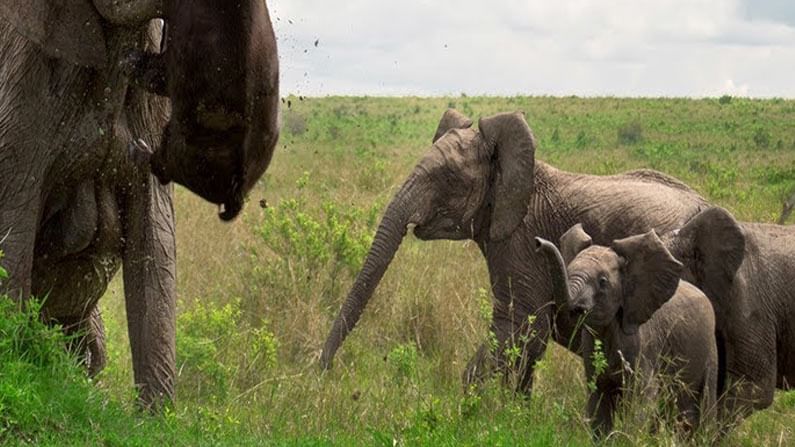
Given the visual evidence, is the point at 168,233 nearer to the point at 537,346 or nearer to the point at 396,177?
the point at 537,346

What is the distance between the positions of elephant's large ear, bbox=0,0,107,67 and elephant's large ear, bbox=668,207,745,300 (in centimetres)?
367

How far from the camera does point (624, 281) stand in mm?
7211

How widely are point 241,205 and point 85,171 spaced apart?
100cm

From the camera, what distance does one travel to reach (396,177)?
2067 cm

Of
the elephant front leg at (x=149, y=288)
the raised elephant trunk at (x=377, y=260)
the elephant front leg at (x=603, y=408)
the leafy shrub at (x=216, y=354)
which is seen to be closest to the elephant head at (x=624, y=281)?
the elephant front leg at (x=603, y=408)

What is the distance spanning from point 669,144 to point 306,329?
112 ft

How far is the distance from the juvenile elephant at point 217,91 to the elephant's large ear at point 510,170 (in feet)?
11.8

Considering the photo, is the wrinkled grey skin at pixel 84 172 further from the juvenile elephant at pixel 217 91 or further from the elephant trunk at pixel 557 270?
the elephant trunk at pixel 557 270

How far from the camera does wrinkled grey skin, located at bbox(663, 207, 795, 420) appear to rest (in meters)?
7.85

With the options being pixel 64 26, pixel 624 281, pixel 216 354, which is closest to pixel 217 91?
pixel 64 26

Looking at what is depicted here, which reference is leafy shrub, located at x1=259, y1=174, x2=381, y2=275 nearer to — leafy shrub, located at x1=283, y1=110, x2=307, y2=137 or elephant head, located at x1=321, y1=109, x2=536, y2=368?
elephant head, located at x1=321, y1=109, x2=536, y2=368

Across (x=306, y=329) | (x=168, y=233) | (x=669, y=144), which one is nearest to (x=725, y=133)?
(x=669, y=144)

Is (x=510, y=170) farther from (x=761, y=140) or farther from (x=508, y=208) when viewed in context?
(x=761, y=140)

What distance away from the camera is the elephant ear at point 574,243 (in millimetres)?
7453
